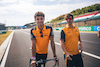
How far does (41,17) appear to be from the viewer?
6.49 feet

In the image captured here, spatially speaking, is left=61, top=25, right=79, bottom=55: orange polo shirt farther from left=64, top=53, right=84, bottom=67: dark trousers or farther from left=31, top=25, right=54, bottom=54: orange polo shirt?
left=31, top=25, right=54, bottom=54: orange polo shirt

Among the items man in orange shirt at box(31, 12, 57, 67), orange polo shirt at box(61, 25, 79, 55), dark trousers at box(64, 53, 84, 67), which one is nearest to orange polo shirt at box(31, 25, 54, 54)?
man in orange shirt at box(31, 12, 57, 67)

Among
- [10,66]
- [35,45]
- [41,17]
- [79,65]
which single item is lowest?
[10,66]

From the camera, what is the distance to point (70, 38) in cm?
227

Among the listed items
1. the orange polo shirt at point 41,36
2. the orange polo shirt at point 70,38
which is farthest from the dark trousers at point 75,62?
the orange polo shirt at point 41,36

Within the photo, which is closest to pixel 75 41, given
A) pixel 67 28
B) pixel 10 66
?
pixel 67 28

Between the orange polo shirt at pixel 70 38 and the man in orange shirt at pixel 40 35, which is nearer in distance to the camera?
the man in orange shirt at pixel 40 35

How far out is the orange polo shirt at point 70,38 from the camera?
7.42 feet

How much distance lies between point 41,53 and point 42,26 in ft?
2.15

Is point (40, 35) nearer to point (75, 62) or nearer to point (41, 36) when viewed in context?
point (41, 36)

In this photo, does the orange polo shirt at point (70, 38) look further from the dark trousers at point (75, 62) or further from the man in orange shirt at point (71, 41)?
the dark trousers at point (75, 62)

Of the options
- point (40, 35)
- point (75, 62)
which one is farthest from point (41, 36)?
point (75, 62)

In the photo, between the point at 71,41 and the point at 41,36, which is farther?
the point at 71,41

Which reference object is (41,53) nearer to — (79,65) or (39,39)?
(39,39)
